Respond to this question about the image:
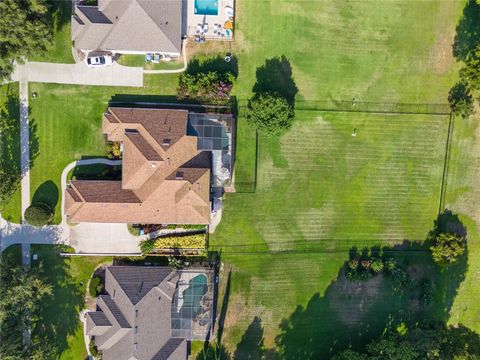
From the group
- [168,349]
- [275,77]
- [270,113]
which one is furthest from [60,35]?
[168,349]

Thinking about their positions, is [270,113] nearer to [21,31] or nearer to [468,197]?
[21,31]

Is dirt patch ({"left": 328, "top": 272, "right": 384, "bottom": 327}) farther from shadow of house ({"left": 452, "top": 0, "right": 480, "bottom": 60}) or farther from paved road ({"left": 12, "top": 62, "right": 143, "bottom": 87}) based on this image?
paved road ({"left": 12, "top": 62, "right": 143, "bottom": 87})

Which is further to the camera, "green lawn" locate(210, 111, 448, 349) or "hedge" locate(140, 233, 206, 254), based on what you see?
"green lawn" locate(210, 111, 448, 349)

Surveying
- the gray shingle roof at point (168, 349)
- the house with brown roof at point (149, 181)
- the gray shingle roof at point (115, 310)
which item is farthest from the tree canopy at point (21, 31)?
the gray shingle roof at point (168, 349)

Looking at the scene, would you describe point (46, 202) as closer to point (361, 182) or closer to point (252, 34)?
point (252, 34)

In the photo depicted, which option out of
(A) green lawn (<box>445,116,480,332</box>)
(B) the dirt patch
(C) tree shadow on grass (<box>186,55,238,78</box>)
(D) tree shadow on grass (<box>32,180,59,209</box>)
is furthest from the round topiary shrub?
(A) green lawn (<box>445,116,480,332</box>)

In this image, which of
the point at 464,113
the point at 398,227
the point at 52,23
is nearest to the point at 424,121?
the point at 464,113
